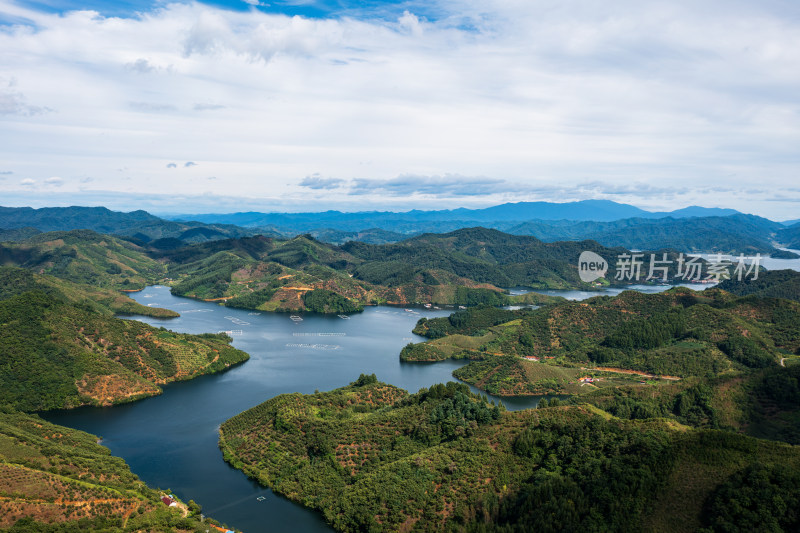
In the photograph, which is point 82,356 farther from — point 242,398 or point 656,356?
point 656,356

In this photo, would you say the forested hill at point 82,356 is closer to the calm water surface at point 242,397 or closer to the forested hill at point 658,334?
the calm water surface at point 242,397

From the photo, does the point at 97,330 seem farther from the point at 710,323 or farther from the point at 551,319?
the point at 710,323

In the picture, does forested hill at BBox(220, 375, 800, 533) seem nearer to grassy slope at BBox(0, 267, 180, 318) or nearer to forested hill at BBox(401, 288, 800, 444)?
forested hill at BBox(401, 288, 800, 444)

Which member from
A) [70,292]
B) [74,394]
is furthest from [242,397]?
[70,292]

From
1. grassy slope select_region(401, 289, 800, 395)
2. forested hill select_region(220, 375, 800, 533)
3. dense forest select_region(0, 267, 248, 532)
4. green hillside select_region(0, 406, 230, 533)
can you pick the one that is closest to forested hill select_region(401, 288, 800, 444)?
grassy slope select_region(401, 289, 800, 395)

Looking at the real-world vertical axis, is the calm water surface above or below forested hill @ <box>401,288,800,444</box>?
below

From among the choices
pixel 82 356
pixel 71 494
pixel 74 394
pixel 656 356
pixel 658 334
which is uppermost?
pixel 658 334

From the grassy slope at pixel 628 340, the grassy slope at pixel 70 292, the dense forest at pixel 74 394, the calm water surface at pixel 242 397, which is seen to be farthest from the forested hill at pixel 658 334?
the grassy slope at pixel 70 292

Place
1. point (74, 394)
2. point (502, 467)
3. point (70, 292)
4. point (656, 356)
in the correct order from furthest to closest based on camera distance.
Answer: point (70, 292) → point (656, 356) → point (74, 394) → point (502, 467)
